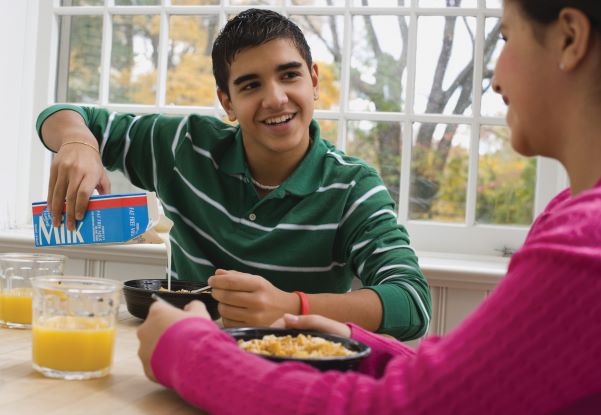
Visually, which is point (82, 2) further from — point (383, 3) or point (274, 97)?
point (274, 97)

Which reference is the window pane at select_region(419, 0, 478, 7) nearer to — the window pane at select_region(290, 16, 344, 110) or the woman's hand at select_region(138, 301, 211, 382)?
the window pane at select_region(290, 16, 344, 110)

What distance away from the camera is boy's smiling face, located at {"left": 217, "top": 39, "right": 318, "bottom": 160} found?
5.53ft

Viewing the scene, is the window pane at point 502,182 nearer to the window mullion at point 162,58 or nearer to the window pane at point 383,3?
the window pane at point 383,3

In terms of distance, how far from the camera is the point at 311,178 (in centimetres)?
170

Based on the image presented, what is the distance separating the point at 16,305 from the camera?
4.00 feet

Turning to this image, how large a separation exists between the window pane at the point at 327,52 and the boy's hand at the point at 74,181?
3.47ft

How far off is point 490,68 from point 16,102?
5.18 ft

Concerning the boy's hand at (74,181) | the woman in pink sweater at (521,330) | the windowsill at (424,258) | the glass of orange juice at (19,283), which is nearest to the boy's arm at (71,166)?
the boy's hand at (74,181)

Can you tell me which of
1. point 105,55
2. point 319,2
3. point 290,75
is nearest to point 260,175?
point 290,75

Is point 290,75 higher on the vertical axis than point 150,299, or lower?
higher

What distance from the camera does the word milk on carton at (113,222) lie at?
1249mm

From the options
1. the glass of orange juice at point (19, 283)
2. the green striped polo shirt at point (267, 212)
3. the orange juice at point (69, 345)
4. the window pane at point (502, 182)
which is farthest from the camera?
the window pane at point (502, 182)

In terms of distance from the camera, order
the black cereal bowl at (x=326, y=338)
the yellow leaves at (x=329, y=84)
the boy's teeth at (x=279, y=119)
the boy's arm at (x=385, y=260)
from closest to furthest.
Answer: the black cereal bowl at (x=326, y=338) < the boy's arm at (x=385, y=260) < the boy's teeth at (x=279, y=119) < the yellow leaves at (x=329, y=84)

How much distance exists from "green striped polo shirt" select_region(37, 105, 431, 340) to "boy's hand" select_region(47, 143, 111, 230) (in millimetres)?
278
